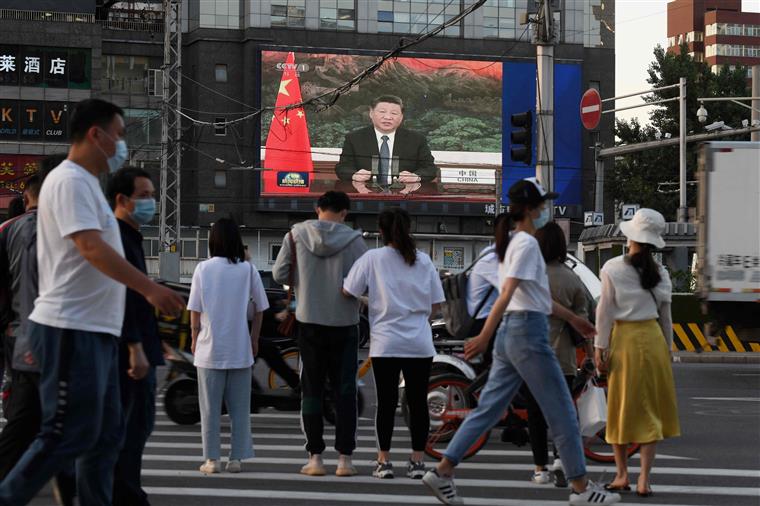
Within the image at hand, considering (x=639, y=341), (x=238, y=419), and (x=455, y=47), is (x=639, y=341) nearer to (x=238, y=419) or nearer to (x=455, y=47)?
(x=238, y=419)

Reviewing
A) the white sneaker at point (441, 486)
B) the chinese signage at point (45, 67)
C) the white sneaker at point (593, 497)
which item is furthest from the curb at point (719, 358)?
the chinese signage at point (45, 67)

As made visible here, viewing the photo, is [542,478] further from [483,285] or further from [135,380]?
[135,380]

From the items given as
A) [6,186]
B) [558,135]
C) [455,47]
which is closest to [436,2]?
[455,47]

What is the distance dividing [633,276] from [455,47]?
2710 inches

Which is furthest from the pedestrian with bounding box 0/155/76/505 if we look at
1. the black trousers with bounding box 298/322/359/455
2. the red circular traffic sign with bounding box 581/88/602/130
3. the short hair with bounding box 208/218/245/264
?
the red circular traffic sign with bounding box 581/88/602/130

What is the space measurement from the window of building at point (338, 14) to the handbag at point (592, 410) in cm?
6686

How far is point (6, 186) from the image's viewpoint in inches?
2410

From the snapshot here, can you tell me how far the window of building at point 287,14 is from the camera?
74062 mm

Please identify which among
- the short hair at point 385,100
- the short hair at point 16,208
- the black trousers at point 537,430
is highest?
the short hair at point 385,100

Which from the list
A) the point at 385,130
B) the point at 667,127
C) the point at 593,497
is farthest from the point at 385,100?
the point at 593,497

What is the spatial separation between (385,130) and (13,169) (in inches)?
785

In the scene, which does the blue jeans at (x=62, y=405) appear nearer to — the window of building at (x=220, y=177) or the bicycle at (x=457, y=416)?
the bicycle at (x=457, y=416)

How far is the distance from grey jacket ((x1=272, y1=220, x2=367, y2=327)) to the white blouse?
171 centimetres

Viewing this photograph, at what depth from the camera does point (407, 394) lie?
30.5ft
